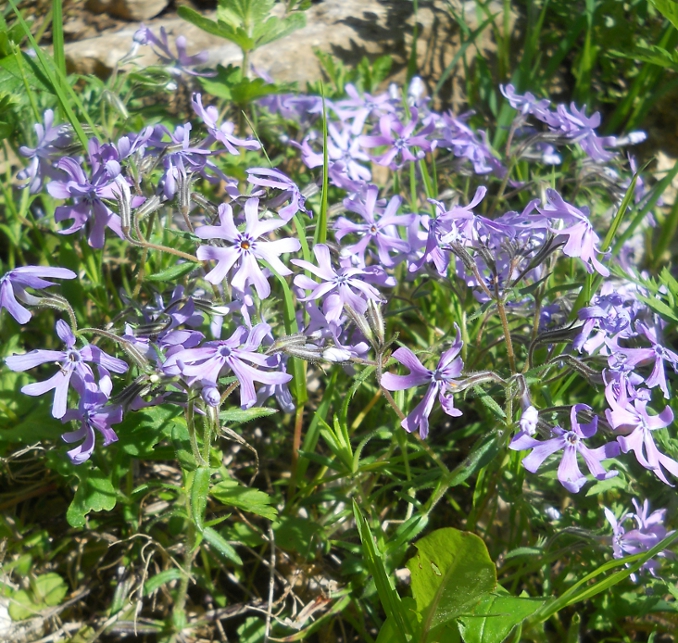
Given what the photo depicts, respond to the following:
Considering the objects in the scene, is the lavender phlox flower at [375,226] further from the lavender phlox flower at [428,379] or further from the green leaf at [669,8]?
the green leaf at [669,8]

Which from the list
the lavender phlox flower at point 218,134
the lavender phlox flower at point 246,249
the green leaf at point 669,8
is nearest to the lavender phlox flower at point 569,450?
the lavender phlox flower at point 246,249

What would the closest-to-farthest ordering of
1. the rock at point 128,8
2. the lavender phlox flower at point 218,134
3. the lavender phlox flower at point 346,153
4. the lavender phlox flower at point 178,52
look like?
the lavender phlox flower at point 218,134
the lavender phlox flower at point 346,153
the lavender phlox flower at point 178,52
the rock at point 128,8

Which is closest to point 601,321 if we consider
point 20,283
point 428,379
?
point 428,379

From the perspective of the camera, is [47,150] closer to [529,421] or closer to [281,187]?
[281,187]

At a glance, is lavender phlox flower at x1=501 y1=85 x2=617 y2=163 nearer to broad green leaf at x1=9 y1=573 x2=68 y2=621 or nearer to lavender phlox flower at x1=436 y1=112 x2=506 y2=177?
lavender phlox flower at x1=436 y1=112 x2=506 y2=177

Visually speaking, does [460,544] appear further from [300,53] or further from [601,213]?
[300,53]

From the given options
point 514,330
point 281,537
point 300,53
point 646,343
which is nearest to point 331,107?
point 300,53
